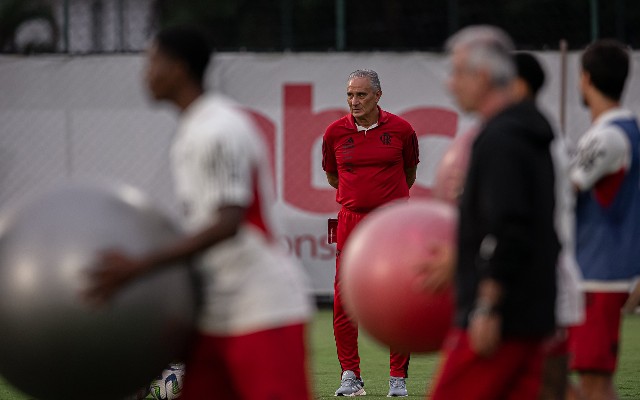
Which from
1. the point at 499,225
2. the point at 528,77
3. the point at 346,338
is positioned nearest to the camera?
the point at 499,225

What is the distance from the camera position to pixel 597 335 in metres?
6.53

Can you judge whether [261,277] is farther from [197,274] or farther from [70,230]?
[70,230]

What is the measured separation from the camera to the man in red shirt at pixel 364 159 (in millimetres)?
10266

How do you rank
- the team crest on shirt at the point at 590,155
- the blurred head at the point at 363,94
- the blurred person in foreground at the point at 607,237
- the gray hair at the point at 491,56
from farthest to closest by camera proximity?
the blurred head at the point at 363,94, the blurred person in foreground at the point at 607,237, the team crest on shirt at the point at 590,155, the gray hair at the point at 491,56

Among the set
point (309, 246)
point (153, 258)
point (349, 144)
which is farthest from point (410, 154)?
point (153, 258)

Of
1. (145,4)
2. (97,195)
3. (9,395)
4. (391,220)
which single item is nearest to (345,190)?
(9,395)

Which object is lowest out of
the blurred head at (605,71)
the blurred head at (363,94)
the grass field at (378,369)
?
the grass field at (378,369)

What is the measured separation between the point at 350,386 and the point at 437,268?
4528 mm

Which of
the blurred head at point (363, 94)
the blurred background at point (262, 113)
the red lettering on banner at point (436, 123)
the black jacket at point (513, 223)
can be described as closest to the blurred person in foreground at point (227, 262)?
the black jacket at point (513, 223)

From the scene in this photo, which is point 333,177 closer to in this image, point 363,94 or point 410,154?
point 410,154

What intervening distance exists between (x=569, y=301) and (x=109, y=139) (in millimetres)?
11168

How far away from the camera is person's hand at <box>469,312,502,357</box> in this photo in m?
4.73

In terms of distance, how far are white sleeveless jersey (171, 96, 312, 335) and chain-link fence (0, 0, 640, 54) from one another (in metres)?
11.8

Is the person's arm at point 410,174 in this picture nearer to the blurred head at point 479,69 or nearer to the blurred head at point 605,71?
the blurred head at point 605,71
